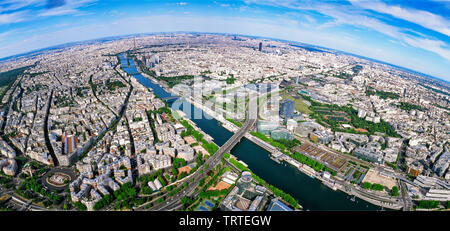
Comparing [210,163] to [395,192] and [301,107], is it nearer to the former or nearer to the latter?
[395,192]

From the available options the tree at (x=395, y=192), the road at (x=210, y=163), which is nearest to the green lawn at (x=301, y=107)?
the road at (x=210, y=163)

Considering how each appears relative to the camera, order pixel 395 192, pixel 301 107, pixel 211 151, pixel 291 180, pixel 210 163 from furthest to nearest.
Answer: pixel 301 107, pixel 211 151, pixel 210 163, pixel 291 180, pixel 395 192

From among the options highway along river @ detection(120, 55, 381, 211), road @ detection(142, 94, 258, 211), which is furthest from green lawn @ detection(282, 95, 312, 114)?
highway along river @ detection(120, 55, 381, 211)

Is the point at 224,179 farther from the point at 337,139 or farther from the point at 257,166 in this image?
the point at 337,139

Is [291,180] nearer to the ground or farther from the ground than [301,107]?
nearer to the ground

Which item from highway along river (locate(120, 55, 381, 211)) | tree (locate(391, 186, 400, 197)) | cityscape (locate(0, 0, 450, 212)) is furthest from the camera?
tree (locate(391, 186, 400, 197))

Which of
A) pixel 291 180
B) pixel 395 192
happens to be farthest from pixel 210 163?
pixel 395 192

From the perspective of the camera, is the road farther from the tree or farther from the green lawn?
the tree
